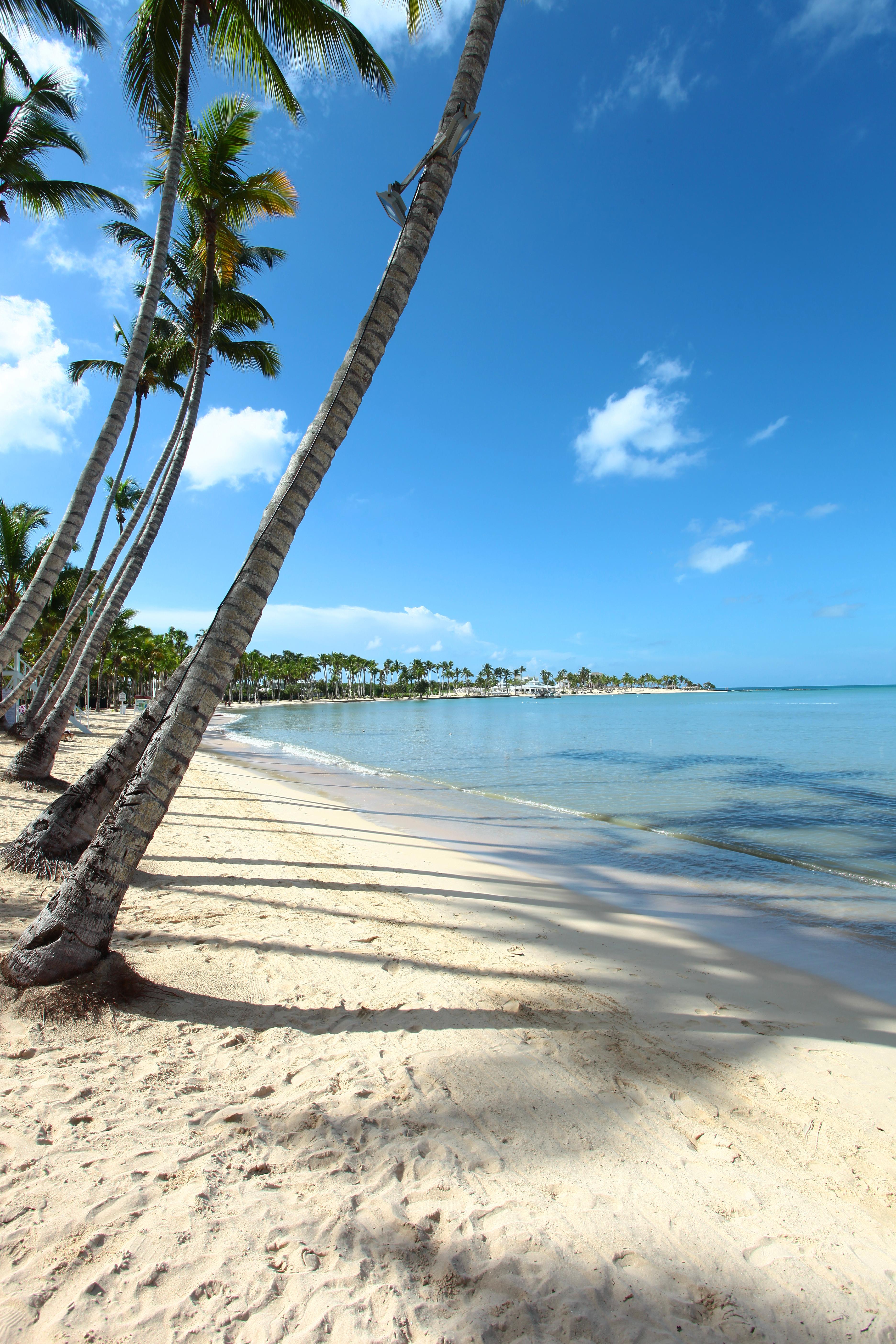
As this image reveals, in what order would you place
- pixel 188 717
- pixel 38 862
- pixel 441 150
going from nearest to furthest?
pixel 188 717
pixel 441 150
pixel 38 862

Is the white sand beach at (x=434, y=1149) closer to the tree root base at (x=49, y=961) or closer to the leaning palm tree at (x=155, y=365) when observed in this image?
the tree root base at (x=49, y=961)

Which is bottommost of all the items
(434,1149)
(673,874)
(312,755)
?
(312,755)

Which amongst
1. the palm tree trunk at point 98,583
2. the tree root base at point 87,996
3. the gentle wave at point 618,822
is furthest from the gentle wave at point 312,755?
the tree root base at point 87,996

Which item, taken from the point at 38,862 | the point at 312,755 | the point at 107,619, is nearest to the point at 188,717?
the point at 38,862

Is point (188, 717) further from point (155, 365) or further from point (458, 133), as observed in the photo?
point (155, 365)

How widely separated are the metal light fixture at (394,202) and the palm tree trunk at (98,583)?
965 centimetres

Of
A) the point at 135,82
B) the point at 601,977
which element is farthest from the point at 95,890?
the point at 135,82

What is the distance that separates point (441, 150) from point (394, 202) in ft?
2.89

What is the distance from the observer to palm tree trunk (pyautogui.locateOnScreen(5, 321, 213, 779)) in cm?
970

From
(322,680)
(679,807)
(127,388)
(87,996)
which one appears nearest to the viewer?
(87,996)

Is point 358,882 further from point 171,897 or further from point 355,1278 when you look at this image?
point 355,1278

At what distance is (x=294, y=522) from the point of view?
3898 millimetres

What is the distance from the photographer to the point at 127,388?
7781 mm

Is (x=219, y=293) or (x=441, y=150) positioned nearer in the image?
(x=441, y=150)
